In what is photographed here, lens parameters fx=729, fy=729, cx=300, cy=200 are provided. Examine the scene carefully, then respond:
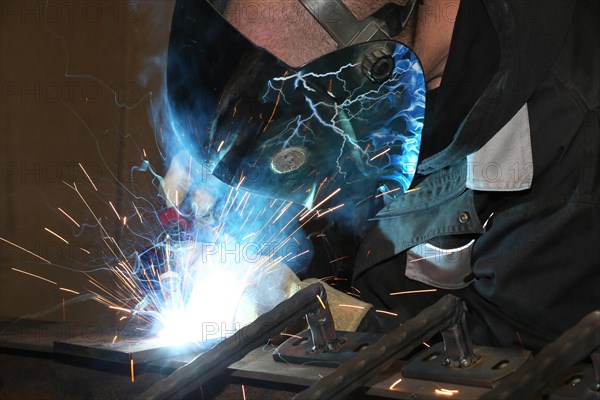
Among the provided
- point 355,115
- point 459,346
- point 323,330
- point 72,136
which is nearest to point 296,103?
Result: point 355,115

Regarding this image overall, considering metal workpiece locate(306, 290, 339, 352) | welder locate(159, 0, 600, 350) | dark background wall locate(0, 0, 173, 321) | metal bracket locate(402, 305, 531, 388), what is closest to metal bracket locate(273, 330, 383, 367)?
metal workpiece locate(306, 290, 339, 352)

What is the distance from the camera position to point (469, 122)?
140cm

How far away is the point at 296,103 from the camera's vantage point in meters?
1.37

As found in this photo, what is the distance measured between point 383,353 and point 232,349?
0.22m

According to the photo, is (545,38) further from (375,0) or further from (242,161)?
(242,161)

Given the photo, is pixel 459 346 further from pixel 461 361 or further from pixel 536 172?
pixel 536 172

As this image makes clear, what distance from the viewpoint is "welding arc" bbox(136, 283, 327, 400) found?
3.28 ft

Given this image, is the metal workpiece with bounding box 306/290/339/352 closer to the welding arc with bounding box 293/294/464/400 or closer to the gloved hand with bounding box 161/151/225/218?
the welding arc with bounding box 293/294/464/400

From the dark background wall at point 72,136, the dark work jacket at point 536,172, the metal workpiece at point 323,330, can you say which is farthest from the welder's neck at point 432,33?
the dark background wall at point 72,136

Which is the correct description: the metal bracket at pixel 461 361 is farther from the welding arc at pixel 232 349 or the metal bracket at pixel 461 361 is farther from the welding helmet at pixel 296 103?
the welding helmet at pixel 296 103

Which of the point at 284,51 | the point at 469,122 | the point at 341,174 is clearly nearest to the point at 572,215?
the point at 469,122

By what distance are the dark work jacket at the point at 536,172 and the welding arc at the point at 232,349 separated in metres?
0.49

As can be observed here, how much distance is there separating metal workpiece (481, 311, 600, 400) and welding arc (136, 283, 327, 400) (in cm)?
36

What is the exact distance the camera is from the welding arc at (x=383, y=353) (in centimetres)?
92
